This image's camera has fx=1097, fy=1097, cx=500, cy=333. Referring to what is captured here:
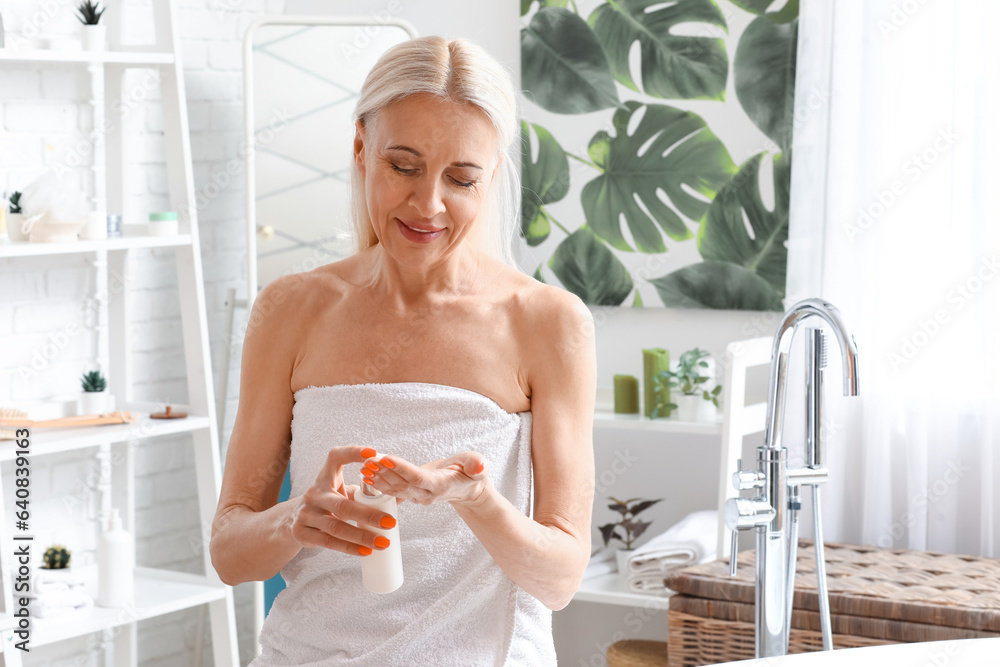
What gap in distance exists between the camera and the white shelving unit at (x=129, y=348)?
8.05 feet

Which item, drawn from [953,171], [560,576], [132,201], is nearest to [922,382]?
[953,171]

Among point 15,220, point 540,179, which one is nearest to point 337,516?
point 15,220

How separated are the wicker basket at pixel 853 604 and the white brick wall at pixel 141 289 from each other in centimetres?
145

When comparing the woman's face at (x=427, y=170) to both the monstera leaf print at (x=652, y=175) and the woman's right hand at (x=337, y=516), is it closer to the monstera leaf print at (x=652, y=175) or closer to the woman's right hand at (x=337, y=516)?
the woman's right hand at (x=337, y=516)

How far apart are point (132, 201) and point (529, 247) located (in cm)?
107

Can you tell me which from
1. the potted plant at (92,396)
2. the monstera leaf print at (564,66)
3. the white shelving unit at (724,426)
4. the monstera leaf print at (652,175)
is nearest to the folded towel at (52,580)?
the potted plant at (92,396)

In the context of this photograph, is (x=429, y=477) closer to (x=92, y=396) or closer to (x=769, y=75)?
(x=92, y=396)

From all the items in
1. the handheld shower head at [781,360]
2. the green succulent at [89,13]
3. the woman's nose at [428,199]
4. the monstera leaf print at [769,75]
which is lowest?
the handheld shower head at [781,360]

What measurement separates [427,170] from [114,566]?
157 cm

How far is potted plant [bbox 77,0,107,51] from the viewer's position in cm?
247

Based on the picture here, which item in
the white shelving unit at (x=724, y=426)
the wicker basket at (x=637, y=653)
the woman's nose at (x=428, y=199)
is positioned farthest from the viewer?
the wicker basket at (x=637, y=653)

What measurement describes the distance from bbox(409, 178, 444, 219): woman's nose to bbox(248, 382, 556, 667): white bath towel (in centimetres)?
21

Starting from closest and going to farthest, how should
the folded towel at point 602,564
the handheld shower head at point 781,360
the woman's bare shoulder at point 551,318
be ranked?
1. the woman's bare shoulder at point 551,318
2. the handheld shower head at point 781,360
3. the folded towel at point 602,564

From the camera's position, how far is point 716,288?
9.37ft
